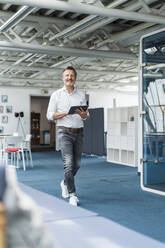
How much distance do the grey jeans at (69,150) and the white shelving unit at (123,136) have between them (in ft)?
18.0

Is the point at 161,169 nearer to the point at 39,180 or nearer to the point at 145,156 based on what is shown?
the point at 145,156

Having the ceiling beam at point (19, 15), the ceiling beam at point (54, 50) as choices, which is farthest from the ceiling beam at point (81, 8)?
the ceiling beam at point (54, 50)

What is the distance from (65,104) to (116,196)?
1671mm

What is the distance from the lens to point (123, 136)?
34.2 ft

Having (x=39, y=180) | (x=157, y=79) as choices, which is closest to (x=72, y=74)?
(x=157, y=79)

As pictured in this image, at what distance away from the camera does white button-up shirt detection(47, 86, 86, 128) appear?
4.36m

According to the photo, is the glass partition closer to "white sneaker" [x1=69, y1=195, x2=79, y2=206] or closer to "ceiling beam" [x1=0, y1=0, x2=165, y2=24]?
"ceiling beam" [x1=0, y1=0, x2=165, y2=24]

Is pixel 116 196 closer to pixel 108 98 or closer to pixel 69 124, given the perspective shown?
pixel 69 124

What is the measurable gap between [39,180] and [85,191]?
5.16 feet

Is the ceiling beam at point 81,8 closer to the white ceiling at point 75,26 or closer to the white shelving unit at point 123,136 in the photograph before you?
the white ceiling at point 75,26

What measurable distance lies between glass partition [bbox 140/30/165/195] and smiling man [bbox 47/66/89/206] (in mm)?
1491

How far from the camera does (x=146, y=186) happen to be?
18.9 feet

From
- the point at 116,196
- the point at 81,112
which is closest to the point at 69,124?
the point at 81,112

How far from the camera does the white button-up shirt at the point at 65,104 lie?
14.3 feet
